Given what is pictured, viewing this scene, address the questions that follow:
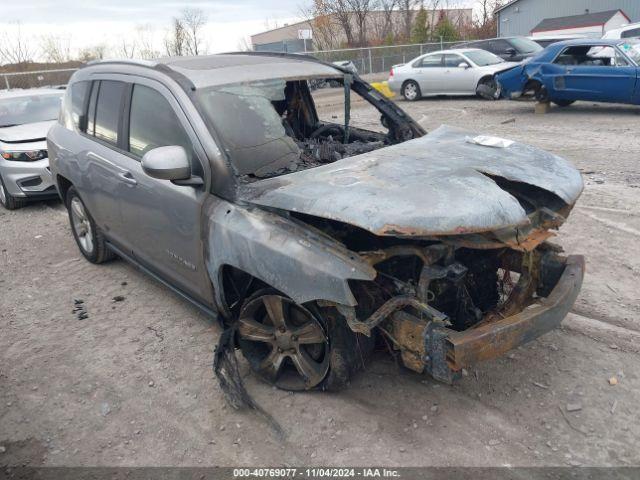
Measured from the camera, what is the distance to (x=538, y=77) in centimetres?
1205

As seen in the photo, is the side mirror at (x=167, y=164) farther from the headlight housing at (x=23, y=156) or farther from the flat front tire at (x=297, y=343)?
the headlight housing at (x=23, y=156)

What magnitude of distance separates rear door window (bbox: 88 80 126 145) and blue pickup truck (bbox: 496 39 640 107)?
33.6 feet

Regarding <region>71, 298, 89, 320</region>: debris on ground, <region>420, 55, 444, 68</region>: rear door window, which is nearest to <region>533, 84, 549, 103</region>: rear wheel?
<region>420, 55, 444, 68</region>: rear door window

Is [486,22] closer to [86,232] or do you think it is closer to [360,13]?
[360,13]

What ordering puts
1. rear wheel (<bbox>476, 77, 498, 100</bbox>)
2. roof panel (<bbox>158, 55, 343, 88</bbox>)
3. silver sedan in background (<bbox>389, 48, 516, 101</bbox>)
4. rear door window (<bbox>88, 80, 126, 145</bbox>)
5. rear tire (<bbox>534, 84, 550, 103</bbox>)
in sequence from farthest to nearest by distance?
silver sedan in background (<bbox>389, 48, 516, 101</bbox>) < rear wheel (<bbox>476, 77, 498, 100</bbox>) < rear tire (<bbox>534, 84, 550, 103</bbox>) < rear door window (<bbox>88, 80, 126, 145</bbox>) < roof panel (<bbox>158, 55, 343, 88</bbox>)

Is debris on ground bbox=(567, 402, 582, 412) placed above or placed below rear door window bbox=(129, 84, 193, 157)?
below

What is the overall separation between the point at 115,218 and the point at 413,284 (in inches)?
102

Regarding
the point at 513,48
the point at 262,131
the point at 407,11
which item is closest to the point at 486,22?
the point at 407,11

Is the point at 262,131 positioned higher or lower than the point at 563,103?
higher

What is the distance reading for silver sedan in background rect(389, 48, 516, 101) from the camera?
1469 centimetres

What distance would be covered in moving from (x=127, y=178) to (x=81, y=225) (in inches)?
70.0

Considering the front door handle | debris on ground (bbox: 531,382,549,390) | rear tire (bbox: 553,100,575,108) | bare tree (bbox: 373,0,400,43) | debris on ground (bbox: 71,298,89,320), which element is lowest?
debris on ground (bbox: 531,382,549,390)

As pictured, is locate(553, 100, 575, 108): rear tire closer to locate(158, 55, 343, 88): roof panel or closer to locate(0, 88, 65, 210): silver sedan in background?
locate(158, 55, 343, 88): roof panel

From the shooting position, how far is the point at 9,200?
7699 mm
